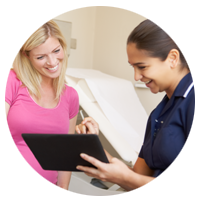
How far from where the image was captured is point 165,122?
874 millimetres

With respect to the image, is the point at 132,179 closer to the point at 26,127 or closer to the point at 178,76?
the point at 178,76

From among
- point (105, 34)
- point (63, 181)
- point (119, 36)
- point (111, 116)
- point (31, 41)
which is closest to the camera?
point (31, 41)

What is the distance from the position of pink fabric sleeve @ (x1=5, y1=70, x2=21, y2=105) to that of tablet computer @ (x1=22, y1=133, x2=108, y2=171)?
368 millimetres

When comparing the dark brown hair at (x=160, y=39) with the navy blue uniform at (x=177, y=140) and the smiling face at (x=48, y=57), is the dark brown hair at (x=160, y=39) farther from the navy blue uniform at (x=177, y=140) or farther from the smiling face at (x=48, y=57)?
the smiling face at (x=48, y=57)

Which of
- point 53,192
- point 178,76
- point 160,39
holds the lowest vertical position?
point 53,192

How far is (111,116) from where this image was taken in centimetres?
204

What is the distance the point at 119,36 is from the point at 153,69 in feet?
7.63

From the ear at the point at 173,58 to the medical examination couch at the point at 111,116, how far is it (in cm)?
87

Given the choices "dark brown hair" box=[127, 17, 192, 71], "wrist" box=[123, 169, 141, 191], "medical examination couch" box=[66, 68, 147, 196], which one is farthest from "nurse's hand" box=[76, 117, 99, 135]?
"medical examination couch" box=[66, 68, 147, 196]

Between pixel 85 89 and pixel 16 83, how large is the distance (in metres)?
1.00

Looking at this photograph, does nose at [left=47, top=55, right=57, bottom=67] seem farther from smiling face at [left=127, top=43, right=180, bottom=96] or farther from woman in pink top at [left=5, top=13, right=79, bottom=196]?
smiling face at [left=127, top=43, right=180, bottom=96]

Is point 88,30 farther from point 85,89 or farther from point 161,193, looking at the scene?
point 161,193

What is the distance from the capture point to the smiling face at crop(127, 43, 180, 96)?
0.88m

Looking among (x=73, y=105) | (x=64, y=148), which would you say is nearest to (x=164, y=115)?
(x=64, y=148)
